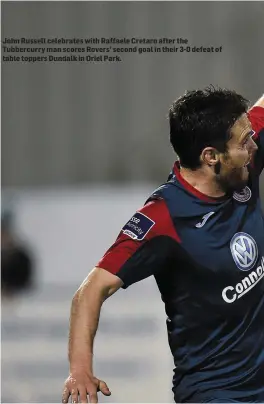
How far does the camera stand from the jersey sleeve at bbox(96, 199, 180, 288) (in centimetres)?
360

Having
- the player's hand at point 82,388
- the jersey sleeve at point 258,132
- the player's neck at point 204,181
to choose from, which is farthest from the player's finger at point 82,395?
the jersey sleeve at point 258,132

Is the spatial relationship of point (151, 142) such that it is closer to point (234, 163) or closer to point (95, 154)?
point (95, 154)

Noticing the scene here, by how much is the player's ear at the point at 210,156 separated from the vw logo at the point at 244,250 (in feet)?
1.02

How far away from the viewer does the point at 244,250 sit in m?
3.74

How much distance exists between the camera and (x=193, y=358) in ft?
12.4

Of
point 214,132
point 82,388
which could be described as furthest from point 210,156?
point 82,388

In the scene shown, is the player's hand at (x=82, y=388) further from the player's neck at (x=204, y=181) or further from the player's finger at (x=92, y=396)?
the player's neck at (x=204, y=181)

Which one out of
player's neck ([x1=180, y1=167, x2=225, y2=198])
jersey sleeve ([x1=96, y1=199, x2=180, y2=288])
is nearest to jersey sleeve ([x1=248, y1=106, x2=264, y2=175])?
player's neck ([x1=180, y1=167, x2=225, y2=198])

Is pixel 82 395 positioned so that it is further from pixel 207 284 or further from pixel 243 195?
pixel 243 195

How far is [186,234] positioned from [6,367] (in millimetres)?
5362

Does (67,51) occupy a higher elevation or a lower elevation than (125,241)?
higher

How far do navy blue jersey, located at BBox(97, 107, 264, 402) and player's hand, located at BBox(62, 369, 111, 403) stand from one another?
46cm

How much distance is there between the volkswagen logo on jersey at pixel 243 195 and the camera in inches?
152

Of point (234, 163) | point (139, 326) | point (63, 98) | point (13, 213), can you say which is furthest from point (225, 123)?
point (63, 98)
